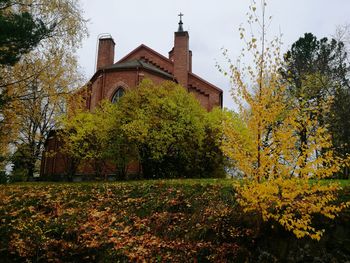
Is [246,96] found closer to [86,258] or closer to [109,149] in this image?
[86,258]

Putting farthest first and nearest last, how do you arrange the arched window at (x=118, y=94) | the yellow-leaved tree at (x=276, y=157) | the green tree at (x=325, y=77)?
the arched window at (x=118, y=94) < the green tree at (x=325, y=77) < the yellow-leaved tree at (x=276, y=157)

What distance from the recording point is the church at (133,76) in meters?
23.3

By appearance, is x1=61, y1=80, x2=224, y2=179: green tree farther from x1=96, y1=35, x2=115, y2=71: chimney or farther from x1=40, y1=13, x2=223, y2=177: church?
x1=96, y1=35, x2=115, y2=71: chimney

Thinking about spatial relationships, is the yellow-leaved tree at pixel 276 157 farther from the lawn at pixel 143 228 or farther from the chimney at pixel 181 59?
the chimney at pixel 181 59

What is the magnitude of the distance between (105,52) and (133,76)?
17.1 ft

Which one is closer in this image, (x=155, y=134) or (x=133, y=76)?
(x=155, y=134)

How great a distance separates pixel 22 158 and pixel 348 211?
19922 millimetres

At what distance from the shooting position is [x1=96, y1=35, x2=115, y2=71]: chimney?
26.9 metres

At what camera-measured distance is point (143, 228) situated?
8.69m

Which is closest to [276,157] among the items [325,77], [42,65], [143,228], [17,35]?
[143,228]

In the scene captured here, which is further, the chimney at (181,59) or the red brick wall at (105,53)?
the red brick wall at (105,53)

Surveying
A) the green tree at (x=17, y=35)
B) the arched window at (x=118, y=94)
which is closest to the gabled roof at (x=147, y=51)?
the arched window at (x=118, y=94)

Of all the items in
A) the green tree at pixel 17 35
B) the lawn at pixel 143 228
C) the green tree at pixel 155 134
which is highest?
the green tree at pixel 17 35

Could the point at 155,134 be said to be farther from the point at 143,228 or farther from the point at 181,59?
the point at 181,59
